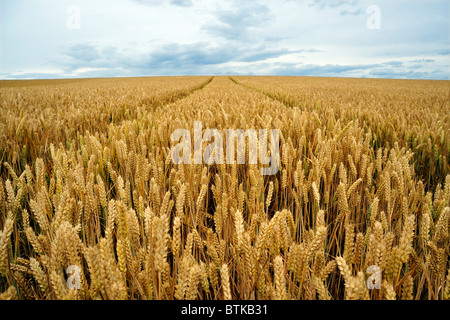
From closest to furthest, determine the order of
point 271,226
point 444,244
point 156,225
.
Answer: point 156,225 < point 271,226 < point 444,244

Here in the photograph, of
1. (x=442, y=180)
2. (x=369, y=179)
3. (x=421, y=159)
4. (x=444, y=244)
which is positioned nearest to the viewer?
(x=444, y=244)

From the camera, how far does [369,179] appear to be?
4.16ft

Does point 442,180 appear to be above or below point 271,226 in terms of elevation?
below

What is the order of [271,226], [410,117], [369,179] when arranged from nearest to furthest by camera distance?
[271,226], [369,179], [410,117]

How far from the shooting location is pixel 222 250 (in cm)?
83
